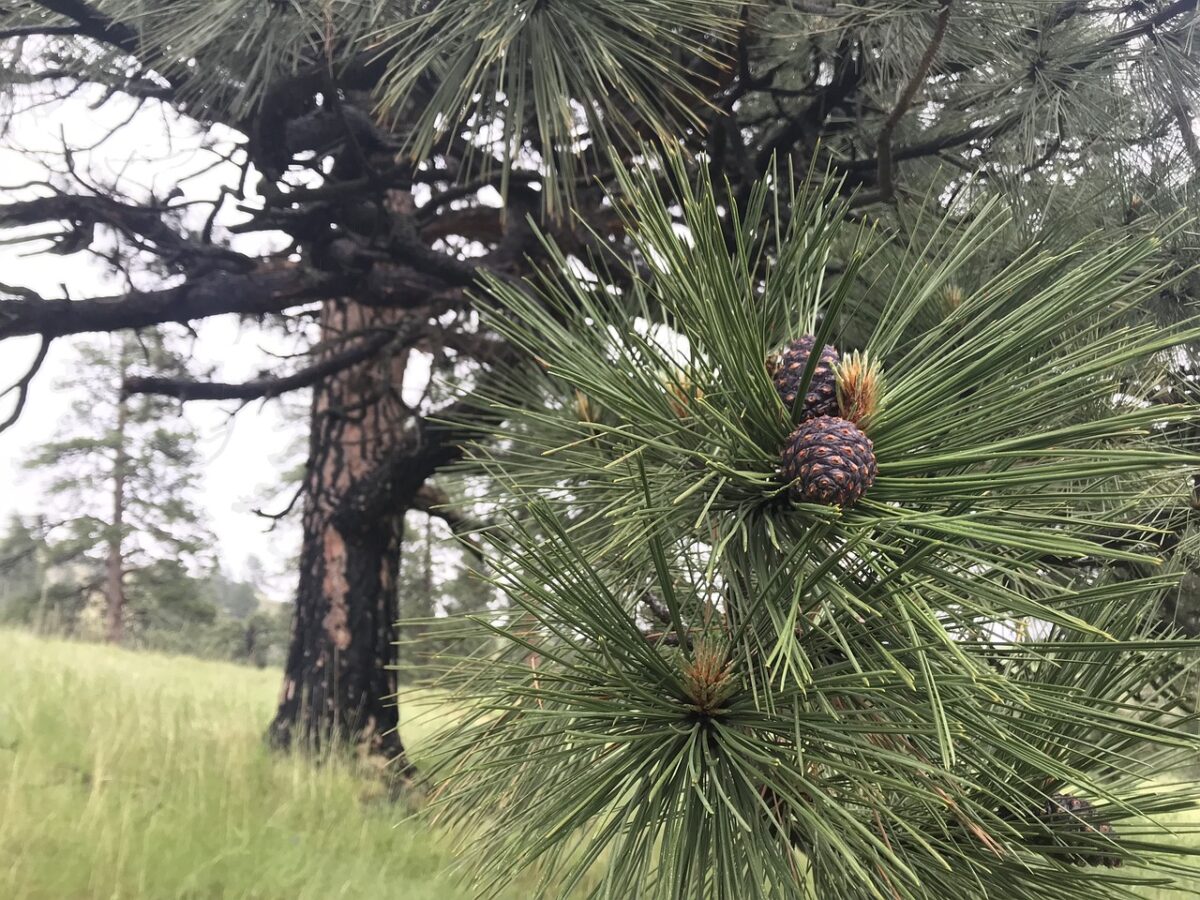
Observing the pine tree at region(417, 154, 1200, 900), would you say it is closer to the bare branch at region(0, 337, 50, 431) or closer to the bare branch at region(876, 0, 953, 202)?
the bare branch at region(876, 0, 953, 202)

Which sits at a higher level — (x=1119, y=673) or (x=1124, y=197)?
(x=1124, y=197)

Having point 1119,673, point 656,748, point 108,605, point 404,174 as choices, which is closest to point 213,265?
point 404,174

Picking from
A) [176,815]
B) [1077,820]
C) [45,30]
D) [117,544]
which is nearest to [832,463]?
[1077,820]

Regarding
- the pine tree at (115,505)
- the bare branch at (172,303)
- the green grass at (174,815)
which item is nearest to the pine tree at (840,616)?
the green grass at (174,815)

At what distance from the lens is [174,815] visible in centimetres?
199

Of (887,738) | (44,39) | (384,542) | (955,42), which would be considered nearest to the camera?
(887,738)

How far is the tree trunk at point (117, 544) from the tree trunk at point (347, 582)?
14.3 m

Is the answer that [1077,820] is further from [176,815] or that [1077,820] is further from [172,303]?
[172,303]

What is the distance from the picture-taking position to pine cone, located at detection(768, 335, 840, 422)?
67 centimetres

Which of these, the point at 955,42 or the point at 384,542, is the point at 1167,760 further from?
the point at 384,542

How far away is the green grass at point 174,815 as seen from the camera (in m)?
1.66

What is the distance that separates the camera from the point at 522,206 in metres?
2.76

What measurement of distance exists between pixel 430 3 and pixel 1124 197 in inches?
62.9

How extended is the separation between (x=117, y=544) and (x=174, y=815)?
55.7ft
